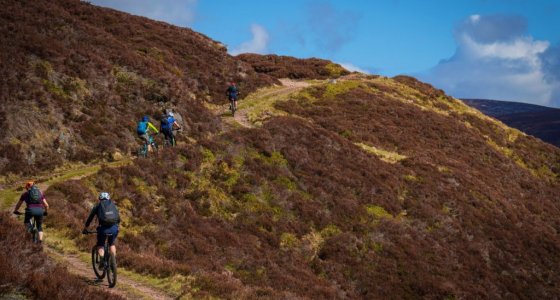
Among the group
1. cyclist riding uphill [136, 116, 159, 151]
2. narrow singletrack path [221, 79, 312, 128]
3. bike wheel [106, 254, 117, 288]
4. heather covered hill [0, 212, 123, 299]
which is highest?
narrow singletrack path [221, 79, 312, 128]

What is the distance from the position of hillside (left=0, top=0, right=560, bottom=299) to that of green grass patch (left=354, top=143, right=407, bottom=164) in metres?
0.19

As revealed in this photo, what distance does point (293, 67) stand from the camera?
6962 centimetres

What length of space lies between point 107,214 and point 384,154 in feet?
104

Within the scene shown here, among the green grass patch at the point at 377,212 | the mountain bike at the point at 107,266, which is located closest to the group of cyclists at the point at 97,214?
the mountain bike at the point at 107,266

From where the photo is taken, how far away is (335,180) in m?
30.0

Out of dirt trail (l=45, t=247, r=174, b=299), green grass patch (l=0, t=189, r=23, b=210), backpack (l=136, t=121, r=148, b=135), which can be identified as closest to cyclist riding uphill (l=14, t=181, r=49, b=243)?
dirt trail (l=45, t=247, r=174, b=299)

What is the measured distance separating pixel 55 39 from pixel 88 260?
70.3 ft

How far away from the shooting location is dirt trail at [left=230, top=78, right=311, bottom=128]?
38.7 metres

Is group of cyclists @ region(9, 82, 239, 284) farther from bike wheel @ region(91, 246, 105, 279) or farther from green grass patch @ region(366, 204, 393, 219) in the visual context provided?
green grass patch @ region(366, 204, 393, 219)

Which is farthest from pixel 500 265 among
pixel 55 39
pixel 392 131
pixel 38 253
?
pixel 55 39

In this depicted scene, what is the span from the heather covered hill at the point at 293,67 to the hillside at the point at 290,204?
2110 cm

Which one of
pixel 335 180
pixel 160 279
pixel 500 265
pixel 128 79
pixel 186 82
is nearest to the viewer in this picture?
pixel 160 279

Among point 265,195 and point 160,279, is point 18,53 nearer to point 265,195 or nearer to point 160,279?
point 265,195

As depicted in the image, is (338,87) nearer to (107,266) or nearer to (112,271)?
(107,266)
